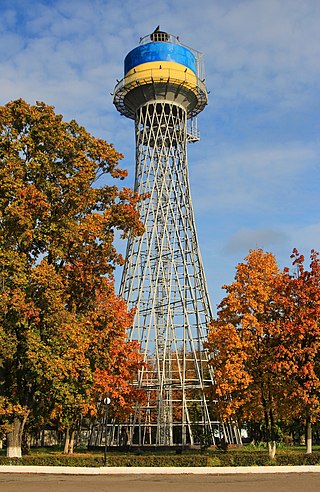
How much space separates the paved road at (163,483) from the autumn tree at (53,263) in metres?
3.47

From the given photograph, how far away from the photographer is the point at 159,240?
41.6 m

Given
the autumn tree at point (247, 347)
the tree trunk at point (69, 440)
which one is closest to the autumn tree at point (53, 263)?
the autumn tree at point (247, 347)

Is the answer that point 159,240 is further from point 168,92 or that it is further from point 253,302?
point 253,302

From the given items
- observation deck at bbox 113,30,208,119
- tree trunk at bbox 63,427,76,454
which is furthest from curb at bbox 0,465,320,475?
observation deck at bbox 113,30,208,119

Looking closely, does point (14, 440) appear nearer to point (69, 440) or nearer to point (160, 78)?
point (69, 440)

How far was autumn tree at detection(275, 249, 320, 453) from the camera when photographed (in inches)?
1019

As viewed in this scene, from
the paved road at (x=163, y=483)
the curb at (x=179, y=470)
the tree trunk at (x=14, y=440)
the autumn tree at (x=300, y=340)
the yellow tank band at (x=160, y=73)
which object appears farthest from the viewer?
the yellow tank band at (x=160, y=73)

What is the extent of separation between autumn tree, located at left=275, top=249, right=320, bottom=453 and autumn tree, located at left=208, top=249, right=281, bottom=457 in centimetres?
66

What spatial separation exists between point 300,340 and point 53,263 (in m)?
11.8

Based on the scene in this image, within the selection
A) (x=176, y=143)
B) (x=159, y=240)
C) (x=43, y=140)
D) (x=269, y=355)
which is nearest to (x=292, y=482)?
(x=269, y=355)

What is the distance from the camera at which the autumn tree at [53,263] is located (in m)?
21.3

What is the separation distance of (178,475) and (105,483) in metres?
3.98

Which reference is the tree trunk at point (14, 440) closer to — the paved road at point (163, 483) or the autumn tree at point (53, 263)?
the autumn tree at point (53, 263)

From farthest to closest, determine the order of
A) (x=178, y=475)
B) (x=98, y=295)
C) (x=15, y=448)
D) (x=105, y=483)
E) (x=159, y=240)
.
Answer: (x=159, y=240) < (x=98, y=295) < (x=15, y=448) < (x=178, y=475) < (x=105, y=483)
